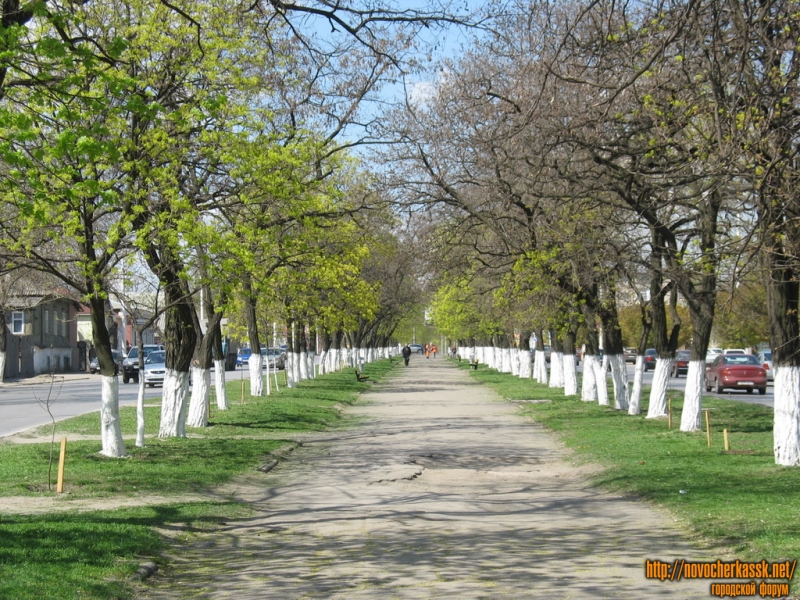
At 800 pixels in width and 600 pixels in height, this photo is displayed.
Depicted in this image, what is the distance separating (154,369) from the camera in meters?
46.9

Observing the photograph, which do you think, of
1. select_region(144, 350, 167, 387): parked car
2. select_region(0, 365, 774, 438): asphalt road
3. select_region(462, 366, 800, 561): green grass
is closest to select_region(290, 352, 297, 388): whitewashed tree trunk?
select_region(0, 365, 774, 438): asphalt road

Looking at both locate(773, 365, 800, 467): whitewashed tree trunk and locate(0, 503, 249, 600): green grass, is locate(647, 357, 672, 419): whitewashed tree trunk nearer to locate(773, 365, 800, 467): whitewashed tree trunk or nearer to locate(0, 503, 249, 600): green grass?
locate(773, 365, 800, 467): whitewashed tree trunk

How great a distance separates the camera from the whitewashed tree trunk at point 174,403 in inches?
723

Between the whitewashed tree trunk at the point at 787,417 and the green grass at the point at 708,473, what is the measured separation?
25 cm

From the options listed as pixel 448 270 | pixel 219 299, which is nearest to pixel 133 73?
pixel 219 299

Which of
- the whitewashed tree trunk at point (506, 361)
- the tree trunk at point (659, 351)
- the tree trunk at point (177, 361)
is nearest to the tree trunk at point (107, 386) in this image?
the tree trunk at point (177, 361)

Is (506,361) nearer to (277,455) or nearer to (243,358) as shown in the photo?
(243,358)

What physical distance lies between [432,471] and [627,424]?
26.8 ft

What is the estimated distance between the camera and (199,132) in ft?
53.2

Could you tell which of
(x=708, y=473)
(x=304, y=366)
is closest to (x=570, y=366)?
(x=304, y=366)

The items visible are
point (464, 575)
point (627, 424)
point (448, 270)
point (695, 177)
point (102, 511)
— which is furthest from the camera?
point (448, 270)

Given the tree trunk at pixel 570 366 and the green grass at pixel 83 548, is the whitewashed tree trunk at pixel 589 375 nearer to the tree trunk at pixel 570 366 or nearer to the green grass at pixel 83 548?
the tree trunk at pixel 570 366

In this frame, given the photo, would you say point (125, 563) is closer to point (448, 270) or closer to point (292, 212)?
point (292, 212)

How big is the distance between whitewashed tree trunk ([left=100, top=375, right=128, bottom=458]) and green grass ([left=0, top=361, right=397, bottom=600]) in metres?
0.29
